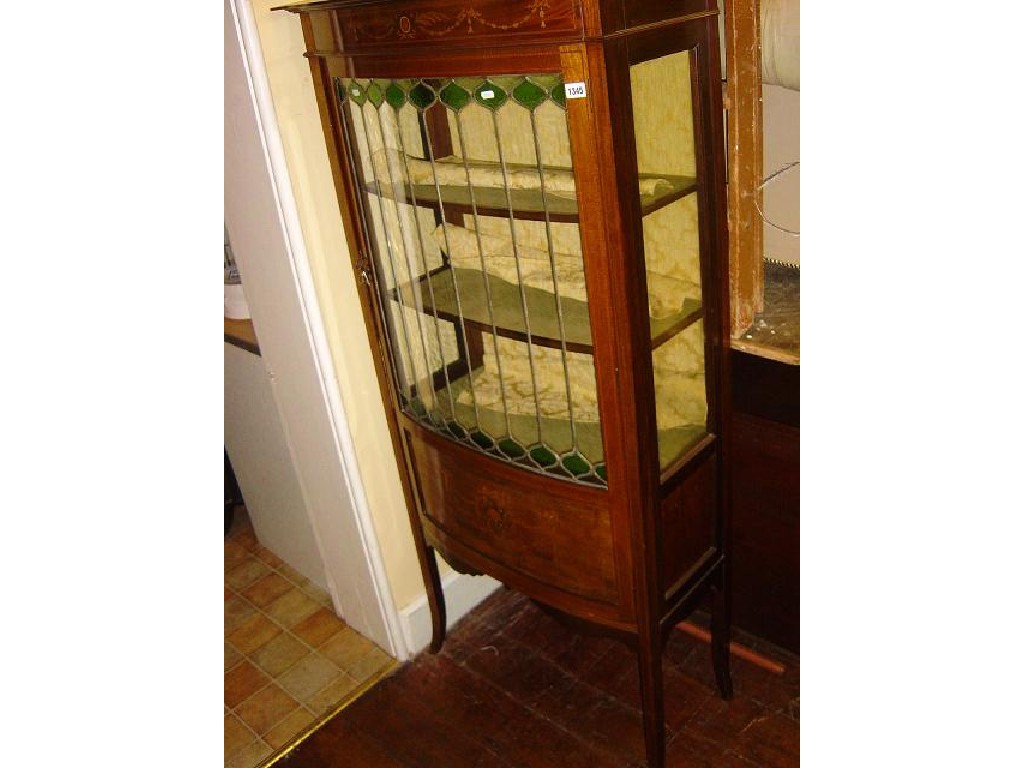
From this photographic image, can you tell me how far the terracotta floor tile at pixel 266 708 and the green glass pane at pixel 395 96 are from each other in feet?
5.11

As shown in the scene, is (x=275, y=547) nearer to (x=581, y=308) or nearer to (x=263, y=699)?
(x=263, y=699)

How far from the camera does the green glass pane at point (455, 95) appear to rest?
1475 millimetres

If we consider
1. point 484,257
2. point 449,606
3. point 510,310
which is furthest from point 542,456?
point 449,606

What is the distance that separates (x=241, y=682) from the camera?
238cm

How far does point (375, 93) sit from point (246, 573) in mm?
1753

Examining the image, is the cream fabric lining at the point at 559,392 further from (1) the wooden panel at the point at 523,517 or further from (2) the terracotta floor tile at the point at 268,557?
(2) the terracotta floor tile at the point at 268,557

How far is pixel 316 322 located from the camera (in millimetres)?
1982

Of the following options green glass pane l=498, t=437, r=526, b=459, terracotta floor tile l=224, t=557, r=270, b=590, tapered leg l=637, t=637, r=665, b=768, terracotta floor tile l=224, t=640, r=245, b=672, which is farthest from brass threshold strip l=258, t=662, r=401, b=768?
green glass pane l=498, t=437, r=526, b=459

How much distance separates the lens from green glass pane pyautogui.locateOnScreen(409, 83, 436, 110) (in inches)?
60.3

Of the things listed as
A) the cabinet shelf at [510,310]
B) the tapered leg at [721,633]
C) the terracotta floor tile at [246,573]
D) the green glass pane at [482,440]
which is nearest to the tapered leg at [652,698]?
the tapered leg at [721,633]

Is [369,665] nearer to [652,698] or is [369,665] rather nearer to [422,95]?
[652,698]

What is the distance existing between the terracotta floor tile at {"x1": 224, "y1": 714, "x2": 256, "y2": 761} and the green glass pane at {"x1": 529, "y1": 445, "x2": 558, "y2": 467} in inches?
43.9

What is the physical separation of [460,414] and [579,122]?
765 mm
